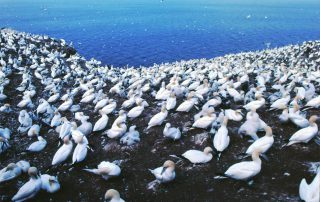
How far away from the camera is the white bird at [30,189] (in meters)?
7.84

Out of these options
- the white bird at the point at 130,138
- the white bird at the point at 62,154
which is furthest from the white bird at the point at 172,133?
the white bird at the point at 62,154

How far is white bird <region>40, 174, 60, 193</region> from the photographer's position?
8.18m

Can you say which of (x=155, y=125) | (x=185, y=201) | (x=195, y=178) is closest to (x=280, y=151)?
(x=195, y=178)

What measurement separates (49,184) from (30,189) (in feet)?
1.55

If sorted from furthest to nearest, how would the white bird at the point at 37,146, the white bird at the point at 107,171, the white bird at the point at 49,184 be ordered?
the white bird at the point at 37,146 < the white bird at the point at 107,171 < the white bird at the point at 49,184

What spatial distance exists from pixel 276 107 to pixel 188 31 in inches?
2532

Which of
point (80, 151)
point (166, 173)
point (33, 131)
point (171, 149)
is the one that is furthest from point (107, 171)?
point (33, 131)

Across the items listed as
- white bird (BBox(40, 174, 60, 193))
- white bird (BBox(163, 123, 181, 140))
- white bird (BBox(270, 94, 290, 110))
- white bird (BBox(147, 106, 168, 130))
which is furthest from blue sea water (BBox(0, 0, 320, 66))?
white bird (BBox(40, 174, 60, 193))

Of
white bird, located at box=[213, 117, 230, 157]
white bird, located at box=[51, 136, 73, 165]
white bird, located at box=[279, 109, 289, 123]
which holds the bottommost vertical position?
white bird, located at box=[51, 136, 73, 165]

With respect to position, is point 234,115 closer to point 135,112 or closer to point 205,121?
point 205,121

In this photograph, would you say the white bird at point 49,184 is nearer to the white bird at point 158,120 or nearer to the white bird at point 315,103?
the white bird at point 158,120

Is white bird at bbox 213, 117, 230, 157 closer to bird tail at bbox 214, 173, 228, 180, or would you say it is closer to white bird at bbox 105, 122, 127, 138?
bird tail at bbox 214, 173, 228, 180

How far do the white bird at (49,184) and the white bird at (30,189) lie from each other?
0.42ft

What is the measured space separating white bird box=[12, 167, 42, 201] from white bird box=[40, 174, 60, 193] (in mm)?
129
